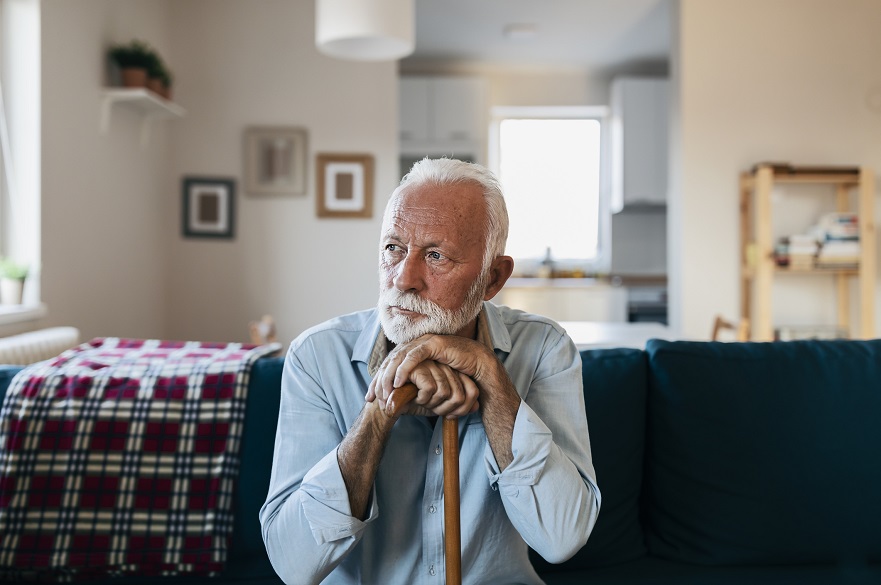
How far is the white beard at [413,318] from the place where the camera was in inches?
49.1

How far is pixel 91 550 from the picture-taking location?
1599 mm

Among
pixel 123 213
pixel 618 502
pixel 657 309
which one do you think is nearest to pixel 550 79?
pixel 657 309

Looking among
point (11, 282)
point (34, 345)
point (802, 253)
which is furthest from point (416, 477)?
point (802, 253)

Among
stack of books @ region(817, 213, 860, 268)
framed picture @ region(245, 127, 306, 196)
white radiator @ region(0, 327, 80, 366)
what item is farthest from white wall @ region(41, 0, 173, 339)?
stack of books @ region(817, 213, 860, 268)

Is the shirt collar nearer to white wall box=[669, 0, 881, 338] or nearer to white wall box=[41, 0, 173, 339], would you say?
white wall box=[41, 0, 173, 339]

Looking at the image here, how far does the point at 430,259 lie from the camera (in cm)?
125

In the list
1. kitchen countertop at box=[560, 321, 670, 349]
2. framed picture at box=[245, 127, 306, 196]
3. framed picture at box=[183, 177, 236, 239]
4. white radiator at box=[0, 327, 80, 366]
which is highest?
framed picture at box=[245, 127, 306, 196]

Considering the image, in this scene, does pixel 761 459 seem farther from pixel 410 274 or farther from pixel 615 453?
pixel 410 274

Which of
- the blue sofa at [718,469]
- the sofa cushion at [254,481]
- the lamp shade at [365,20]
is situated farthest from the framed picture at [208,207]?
the sofa cushion at [254,481]

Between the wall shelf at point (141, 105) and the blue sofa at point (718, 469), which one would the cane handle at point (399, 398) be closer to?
the blue sofa at point (718, 469)

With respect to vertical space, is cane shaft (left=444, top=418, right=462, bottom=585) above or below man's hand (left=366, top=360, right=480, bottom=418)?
below

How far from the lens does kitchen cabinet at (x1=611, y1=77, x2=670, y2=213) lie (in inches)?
261

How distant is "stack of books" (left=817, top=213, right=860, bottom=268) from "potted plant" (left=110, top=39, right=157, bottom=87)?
12.5 ft

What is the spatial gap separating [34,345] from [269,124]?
2.70 m
